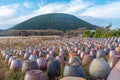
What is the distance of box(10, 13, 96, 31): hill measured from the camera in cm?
9775

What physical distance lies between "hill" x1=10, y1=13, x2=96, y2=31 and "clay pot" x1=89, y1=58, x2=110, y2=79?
86626 millimetres

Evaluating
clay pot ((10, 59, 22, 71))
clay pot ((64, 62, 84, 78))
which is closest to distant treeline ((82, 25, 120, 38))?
clay pot ((10, 59, 22, 71))

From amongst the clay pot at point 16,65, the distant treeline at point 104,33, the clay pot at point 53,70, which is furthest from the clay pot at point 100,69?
the distant treeline at point 104,33

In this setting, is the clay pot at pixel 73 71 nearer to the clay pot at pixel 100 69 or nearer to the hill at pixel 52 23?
the clay pot at pixel 100 69

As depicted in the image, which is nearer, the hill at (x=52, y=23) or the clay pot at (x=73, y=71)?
the clay pot at (x=73, y=71)

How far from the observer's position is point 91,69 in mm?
8195

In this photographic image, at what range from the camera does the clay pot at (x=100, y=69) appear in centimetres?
774

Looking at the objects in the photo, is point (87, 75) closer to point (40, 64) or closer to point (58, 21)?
point (40, 64)

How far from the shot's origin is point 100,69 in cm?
786

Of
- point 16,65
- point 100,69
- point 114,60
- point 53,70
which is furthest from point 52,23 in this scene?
point 100,69

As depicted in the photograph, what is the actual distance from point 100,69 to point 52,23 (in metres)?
96.1

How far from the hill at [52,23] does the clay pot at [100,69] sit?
86.6 meters

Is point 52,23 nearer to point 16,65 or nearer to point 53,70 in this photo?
point 16,65

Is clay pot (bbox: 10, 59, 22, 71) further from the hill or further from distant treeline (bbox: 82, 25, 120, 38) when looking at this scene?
the hill
